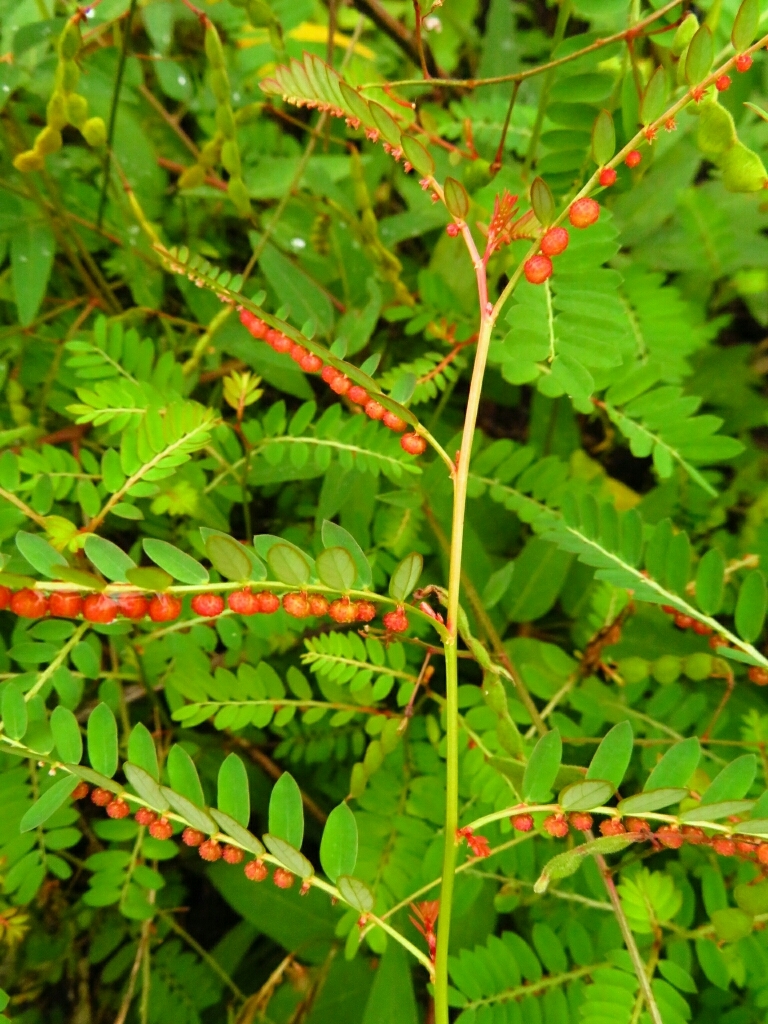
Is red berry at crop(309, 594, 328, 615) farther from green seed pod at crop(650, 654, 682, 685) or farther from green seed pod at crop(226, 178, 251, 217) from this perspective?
green seed pod at crop(226, 178, 251, 217)

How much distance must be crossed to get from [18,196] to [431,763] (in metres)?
1.25

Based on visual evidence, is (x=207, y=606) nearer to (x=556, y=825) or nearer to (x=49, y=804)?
(x=49, y=804)

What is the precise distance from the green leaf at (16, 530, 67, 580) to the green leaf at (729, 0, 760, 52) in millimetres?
801

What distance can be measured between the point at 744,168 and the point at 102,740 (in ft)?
2.96

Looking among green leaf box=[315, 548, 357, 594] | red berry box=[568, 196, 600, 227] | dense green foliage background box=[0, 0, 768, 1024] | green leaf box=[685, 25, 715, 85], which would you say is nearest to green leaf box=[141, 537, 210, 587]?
dense green foliage background box=[0, 0, 768, 1024]

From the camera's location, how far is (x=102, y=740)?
2.57 ft

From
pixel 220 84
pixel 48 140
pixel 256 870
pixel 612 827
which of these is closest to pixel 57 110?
pixel 48 140

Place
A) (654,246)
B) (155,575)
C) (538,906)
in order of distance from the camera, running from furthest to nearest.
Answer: (654,246) → (538,906) → (155,575)

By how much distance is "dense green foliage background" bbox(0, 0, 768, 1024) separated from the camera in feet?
3.20

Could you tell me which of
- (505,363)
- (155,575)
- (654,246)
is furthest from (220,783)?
(654,246)

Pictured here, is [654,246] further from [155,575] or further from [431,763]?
[155,575]

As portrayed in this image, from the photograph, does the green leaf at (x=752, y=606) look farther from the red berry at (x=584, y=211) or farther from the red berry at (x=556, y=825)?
the red berry at (x=584, y=211)

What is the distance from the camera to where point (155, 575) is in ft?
1.89

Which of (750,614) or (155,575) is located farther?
(750,614)
